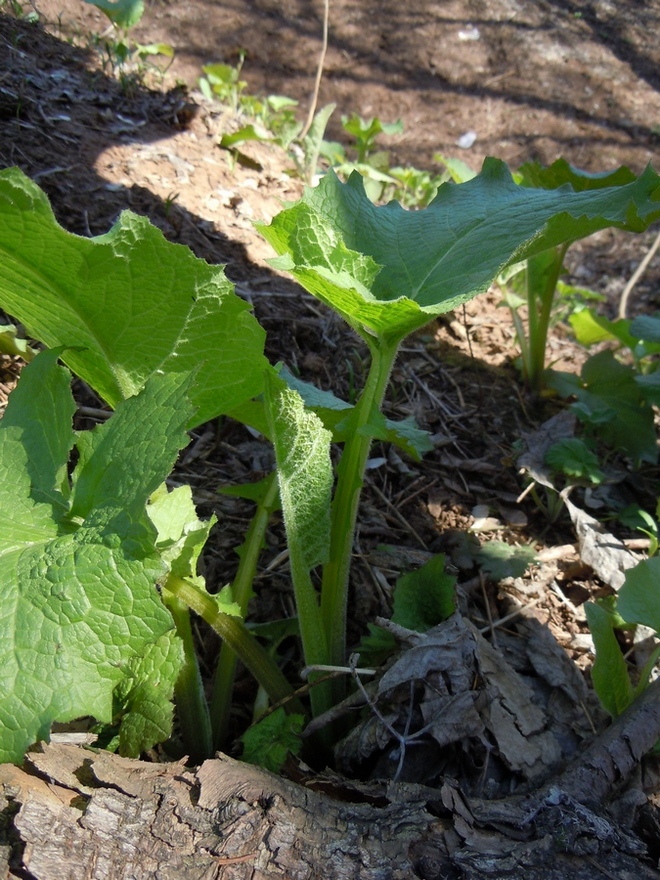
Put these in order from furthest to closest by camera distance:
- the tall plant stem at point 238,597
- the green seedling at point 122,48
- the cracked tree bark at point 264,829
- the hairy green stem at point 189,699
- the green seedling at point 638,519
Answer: the green seedling at point 122,48 → the green seedling at point 638,519 → the tall plant stem at point 238,597 → the hairy green stem at point 189,699 → the cracked tree bark at point 264,829

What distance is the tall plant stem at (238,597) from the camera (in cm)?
129

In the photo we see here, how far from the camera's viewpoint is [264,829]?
931 millimetres

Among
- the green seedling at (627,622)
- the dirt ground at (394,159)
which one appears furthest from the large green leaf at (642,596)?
the dirt ground at (394,159)

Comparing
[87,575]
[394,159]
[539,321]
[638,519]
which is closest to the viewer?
[87,575]

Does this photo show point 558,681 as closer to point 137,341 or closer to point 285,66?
point 137,341

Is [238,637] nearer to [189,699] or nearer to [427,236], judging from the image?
[189,699]

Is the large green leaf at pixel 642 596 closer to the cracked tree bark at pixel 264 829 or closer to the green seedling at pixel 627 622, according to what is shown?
the green seedling at pixel 627 622

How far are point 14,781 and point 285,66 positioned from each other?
245 inches

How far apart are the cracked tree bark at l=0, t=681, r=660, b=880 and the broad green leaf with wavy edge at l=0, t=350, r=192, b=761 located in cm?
10

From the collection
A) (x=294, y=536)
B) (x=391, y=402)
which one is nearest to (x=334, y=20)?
(x=391, y=402)

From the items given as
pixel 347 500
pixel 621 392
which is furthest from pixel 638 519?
pixel 347 500

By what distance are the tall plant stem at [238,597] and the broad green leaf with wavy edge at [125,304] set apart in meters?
0.21

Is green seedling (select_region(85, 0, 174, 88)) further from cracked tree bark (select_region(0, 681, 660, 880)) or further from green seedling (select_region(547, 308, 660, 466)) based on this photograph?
cracked tree bark (select_region(0, 681, 660, 880))

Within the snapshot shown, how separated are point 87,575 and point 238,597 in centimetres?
46
